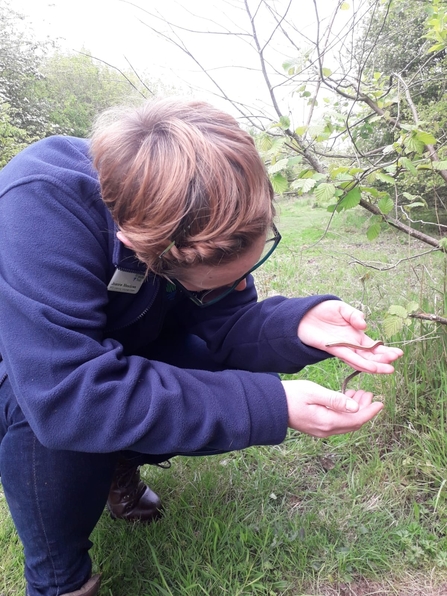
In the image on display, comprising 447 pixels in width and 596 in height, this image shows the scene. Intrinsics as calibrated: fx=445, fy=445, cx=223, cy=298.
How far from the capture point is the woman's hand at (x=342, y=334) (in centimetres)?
117

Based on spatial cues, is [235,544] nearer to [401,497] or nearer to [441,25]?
[401,497]

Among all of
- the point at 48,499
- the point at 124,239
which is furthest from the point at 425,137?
the point at 48,499

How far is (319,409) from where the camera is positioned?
41.0 inches

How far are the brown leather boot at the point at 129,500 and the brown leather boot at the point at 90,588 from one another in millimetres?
300

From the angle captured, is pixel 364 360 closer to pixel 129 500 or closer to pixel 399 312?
pixel 399 312

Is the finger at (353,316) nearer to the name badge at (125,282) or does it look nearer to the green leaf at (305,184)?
the green leaf at (305,184)

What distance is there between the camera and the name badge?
1.05 metres

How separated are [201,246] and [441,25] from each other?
117 cm

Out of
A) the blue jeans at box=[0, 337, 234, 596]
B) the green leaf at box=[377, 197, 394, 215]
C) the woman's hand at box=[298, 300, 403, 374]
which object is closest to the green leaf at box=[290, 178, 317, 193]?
the green leaf at box=[377, 197, 394, 215]

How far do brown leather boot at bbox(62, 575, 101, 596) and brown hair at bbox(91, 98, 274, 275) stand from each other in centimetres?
85

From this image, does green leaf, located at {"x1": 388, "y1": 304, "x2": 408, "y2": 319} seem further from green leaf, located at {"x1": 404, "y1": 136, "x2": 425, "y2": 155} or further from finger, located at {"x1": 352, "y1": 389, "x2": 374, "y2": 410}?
green leaf, located at {"x1": 404, "y1": 136, "x2": 425, "y2": 155}

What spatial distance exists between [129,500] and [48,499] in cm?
48

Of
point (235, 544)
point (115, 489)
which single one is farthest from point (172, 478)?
point (235, 544)

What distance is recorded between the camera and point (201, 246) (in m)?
0.91
